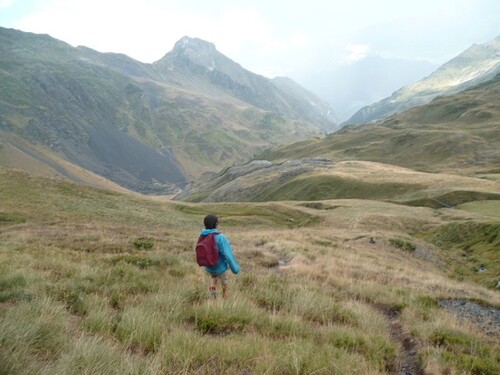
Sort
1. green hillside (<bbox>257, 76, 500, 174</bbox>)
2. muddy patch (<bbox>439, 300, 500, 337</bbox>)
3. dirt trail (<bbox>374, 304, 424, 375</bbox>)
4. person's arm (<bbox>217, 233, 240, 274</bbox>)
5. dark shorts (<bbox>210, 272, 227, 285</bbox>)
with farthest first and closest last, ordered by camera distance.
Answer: green hillside (<bbox>257, 76, 500, 174</bbox>), muddy patch (<bbox>439, 300, 500, 337</bbox>), dark shorts (<bbox>210, 272, 227, 285</bbox>), person's arm (<bbox>217, 233, 240, 274</bbox>), dirt trail (<bbox>374, 304, 424, 375</bbox>)

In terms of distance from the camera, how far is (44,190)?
56.1 m

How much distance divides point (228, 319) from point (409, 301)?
273 inches

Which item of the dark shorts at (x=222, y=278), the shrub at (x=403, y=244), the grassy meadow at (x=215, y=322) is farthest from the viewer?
the shrub at (x=403, y=244)

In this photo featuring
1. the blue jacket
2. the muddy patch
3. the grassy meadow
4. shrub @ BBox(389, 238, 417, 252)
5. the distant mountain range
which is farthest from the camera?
the distant mountain range

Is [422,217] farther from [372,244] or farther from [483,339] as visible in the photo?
[483,339]

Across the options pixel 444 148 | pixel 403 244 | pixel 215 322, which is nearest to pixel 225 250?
pixel 215 322

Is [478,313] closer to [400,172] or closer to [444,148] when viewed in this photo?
[400,172]

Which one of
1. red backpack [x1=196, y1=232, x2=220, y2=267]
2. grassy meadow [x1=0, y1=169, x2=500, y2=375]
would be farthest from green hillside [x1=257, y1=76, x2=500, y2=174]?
red backpack [x1=196, y1=232, x2=220, y2=267]

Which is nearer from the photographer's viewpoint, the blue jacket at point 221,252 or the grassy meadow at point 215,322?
the grassy meadow at point 215,322

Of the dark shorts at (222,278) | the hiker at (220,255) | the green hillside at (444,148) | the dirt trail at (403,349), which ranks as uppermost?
the green hillside at (444,148)

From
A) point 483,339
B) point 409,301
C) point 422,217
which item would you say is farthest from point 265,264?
point 422,217

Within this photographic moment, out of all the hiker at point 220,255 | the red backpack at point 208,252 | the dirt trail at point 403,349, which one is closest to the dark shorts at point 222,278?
the hiker at point 220,255

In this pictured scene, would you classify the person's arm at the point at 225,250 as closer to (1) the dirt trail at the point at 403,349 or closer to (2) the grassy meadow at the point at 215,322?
(2) the grassy meadow at the point at 215,322

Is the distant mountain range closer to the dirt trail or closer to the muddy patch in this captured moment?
the muddy patch
